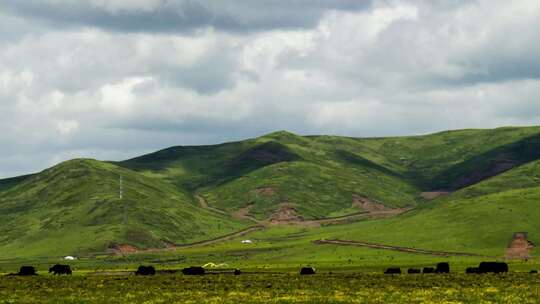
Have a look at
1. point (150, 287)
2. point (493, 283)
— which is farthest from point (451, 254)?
point (150, 287)

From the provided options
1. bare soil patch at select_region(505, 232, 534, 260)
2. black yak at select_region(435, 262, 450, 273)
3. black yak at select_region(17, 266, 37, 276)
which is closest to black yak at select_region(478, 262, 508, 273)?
black yak at select_region(435, 262, 450, 273)

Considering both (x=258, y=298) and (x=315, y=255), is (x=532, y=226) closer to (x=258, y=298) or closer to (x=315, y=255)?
(x=315, y=255)

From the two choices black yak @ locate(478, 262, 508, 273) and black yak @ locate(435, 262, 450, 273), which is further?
black yak @ locate(435, 262, 450, 273)

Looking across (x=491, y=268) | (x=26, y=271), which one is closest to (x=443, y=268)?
(x=491, y=268)

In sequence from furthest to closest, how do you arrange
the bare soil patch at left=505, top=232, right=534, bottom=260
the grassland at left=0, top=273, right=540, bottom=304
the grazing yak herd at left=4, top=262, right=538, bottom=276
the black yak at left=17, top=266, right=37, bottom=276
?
the bare soil patch at left=505, top=232, right=534, bottom=260 < the black yak at left=17, top=266, right=37, bottom=276 < the grazing yak herd at left=4, top=262, right=538, bottom=276 < the grassland at left=0, top=273, right=540, bottom=304

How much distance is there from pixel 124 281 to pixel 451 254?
334ft

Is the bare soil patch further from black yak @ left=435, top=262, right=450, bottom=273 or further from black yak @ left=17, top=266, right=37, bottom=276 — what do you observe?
black yak @ left=17, top=266, right=37, bottom=276

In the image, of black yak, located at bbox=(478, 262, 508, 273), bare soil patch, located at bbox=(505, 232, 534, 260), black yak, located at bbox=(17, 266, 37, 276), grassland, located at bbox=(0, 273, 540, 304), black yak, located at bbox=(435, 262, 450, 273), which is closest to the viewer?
grassland, located at bbox=(0, 273, 540, 304)

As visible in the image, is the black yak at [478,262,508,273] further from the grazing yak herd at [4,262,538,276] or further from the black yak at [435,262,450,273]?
the black yak at [435,262,450,273]

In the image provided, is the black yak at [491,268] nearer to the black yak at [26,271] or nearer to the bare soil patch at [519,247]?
the bare soil patch at [519,247]

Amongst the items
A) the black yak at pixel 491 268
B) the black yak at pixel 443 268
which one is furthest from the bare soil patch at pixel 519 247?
the black yak at pixel 443 268

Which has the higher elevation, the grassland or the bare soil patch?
the bare soil patch

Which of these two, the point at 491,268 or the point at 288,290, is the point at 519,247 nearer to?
the point at 491,268

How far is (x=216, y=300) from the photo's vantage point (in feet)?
227
